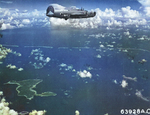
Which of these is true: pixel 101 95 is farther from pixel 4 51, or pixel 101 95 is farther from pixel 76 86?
pixel 4 51

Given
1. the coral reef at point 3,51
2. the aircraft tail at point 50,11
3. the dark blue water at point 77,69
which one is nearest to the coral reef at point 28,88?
the dark blue water at point 77,69

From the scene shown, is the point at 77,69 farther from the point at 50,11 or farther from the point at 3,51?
the point at 3,51

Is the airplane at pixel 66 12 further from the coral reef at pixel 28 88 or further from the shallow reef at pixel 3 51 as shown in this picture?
the coral reef at pixel 28 88

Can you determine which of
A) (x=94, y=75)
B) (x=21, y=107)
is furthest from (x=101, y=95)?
(x=21, y=107)

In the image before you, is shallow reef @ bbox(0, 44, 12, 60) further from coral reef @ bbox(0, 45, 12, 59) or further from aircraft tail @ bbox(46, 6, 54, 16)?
aircraft tail @ bbox(46, 6, 54, 16)

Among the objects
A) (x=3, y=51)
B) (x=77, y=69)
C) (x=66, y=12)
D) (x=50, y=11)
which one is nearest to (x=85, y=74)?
(x=77, y=69)

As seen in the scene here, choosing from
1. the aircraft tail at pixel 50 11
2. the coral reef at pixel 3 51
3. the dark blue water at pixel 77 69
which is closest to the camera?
the dark blue water at pixel 77 69

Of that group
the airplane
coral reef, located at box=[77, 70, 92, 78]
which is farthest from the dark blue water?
the airplane
